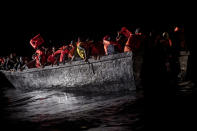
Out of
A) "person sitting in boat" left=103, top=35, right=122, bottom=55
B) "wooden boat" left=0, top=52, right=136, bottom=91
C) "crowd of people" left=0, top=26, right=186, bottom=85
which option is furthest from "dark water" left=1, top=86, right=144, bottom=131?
"person sitting in boat" left=103, top=35, right=122, bottom=55

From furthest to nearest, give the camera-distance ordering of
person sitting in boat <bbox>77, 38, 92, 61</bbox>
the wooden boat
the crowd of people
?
person sitting in boat <bbox>77, 38, 92, 61</bbox> → the crowd of people → the wooden boat

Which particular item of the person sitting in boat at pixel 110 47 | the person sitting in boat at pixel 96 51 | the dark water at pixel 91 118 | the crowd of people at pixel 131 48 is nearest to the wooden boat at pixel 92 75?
the person sitting in boat at pixel 96 51

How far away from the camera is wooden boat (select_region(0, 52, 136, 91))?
267 inches

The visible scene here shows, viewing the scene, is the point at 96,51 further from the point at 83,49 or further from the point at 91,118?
the point at 91,118

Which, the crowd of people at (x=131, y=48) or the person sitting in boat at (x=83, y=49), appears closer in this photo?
the crowd of people at (x=131, y=48)

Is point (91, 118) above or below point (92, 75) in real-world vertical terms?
below

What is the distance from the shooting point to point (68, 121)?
15.8ft

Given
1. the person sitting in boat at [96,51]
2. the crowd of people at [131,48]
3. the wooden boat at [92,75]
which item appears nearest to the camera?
the wooden boat at [92,75]

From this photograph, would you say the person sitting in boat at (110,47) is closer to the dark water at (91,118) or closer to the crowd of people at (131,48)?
the crowd of people at (131,48)

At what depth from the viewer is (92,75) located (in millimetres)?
7746

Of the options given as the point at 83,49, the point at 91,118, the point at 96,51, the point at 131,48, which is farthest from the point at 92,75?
the point at 91,118

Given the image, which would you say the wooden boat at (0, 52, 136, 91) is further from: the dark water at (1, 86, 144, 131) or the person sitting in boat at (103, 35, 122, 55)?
the person sitting in boat at (103, 35, 122, 55)

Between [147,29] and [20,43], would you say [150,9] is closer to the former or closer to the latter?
[147,29]

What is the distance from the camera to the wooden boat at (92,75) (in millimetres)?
6785
